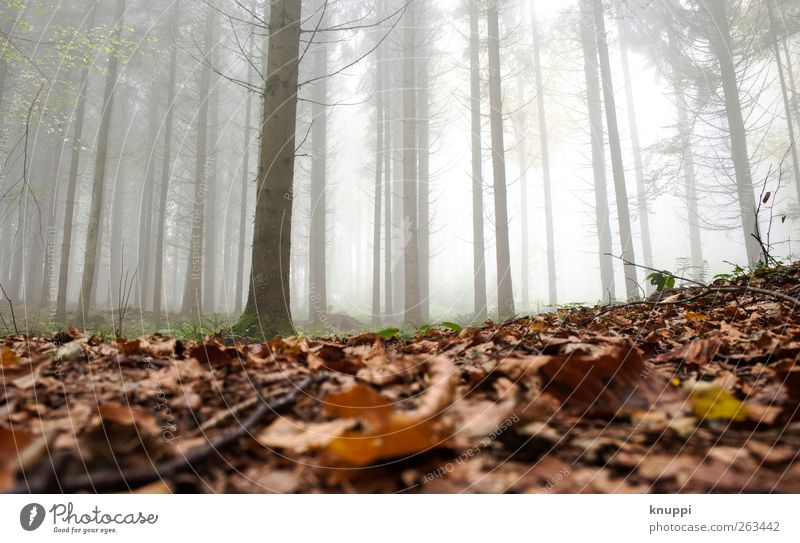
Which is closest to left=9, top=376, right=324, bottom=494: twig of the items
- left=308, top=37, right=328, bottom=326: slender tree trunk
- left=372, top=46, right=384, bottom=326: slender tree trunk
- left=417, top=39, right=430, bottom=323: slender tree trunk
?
left=417, top=39, right=430, bottom=323: slender tree trunk

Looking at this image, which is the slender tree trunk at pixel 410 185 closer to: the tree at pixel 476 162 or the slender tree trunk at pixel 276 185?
the tree at pixel 476 162

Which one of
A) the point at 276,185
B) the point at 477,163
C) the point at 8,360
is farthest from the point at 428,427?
the point at 477,163

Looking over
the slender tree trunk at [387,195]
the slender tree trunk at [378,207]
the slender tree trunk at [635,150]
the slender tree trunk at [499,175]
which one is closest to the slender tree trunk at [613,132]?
the slender tree trunk at [635,150]

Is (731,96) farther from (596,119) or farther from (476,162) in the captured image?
(476,162)

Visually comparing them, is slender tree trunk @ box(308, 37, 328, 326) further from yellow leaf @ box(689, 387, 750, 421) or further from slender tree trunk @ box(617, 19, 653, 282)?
yellow leaf @ box(689, 387, 750, 421)

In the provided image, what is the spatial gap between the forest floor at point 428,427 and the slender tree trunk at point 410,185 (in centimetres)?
865

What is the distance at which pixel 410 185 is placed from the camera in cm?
1029

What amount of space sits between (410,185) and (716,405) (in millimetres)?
9875

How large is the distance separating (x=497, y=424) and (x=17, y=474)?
888mm

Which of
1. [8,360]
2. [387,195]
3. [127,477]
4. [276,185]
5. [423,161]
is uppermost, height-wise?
[423,161]

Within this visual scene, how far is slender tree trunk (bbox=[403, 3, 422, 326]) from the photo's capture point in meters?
9.95

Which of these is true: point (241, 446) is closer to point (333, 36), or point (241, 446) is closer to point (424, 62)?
point (424, 62)

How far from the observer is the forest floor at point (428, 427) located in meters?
0.65
